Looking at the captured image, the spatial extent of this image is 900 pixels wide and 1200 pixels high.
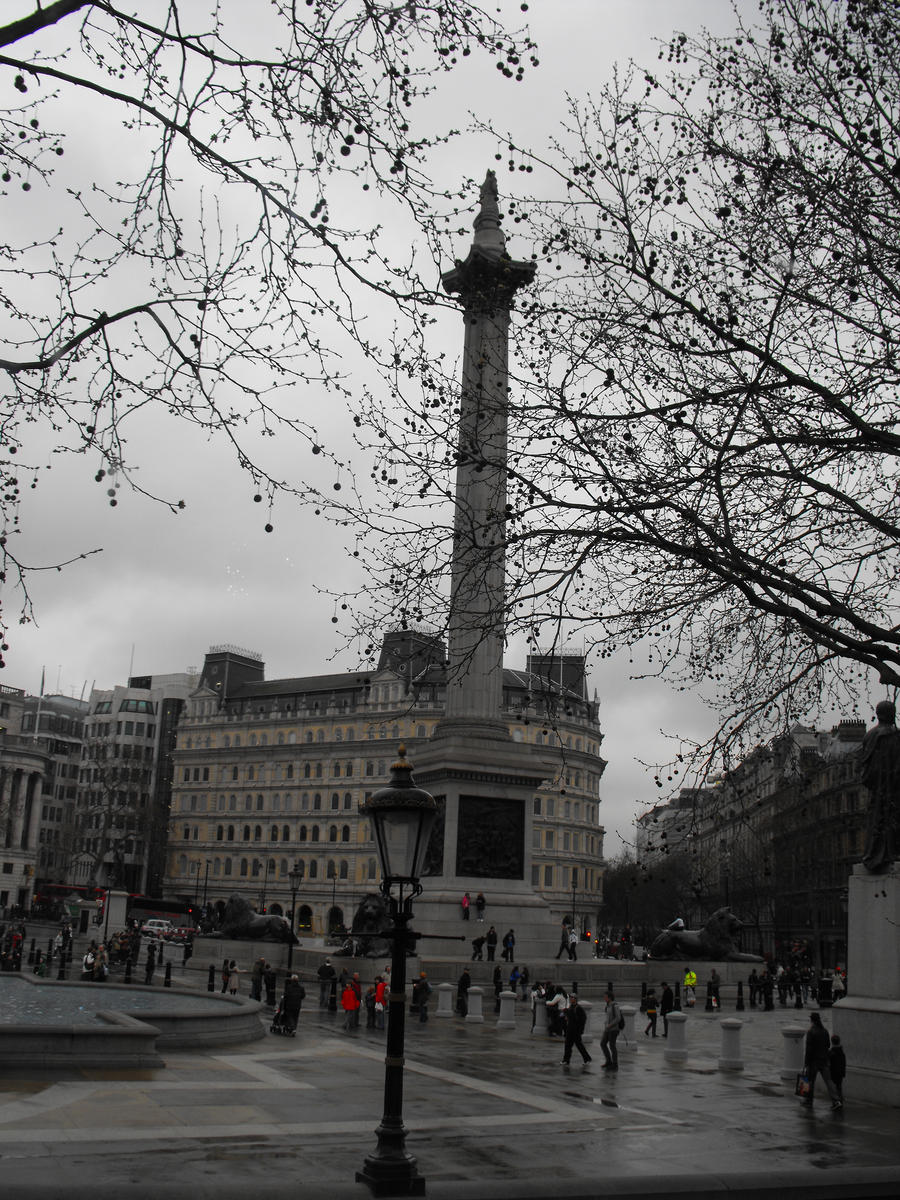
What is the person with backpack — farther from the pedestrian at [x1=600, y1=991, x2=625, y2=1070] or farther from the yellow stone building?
the yellow stone building

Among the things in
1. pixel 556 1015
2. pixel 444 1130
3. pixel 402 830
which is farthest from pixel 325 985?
pixel 402 830

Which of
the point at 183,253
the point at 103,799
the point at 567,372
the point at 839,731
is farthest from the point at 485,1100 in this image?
the point at 103,799

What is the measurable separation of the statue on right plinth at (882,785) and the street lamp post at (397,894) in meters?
9.03

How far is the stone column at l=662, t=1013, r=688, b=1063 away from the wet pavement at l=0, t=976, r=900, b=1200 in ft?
2.81

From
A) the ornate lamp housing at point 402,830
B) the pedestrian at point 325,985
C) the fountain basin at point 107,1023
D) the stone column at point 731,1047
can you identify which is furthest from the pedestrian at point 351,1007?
the ornate lamp housing at point 402,830

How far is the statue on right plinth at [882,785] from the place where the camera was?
57.8 ft

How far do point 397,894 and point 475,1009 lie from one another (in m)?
18.7

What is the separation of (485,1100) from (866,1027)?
5789 mm

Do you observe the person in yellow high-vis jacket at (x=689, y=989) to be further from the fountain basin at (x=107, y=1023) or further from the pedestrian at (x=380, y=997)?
the fountain basin at (x=107, y=1023)

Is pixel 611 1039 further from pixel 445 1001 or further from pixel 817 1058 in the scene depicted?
pixel 445 1001

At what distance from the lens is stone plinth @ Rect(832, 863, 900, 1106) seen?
16.8 meters

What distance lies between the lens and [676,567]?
577 inches

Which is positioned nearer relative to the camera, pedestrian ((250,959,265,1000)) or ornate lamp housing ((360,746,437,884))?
ornate lamp housing ((360,746,437,884))

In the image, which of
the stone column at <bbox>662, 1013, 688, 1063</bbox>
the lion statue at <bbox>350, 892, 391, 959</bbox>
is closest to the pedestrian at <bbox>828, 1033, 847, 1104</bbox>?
the stone column at <bbox>662, 1013, 688, 1063</bbox>
